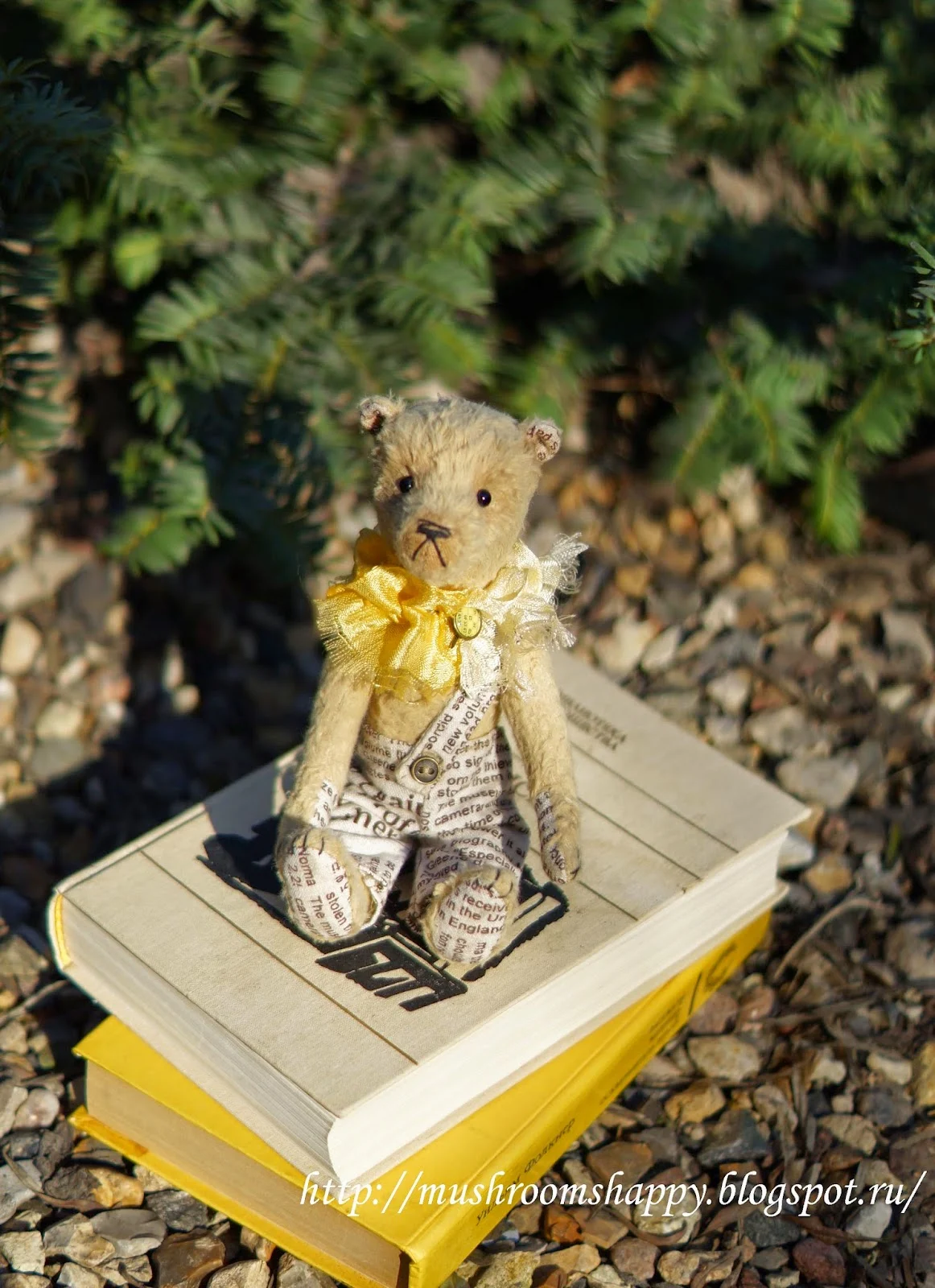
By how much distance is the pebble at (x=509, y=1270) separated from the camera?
5.31 ft

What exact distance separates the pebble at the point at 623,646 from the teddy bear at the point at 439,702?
2.26ft

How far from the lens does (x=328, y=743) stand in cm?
170

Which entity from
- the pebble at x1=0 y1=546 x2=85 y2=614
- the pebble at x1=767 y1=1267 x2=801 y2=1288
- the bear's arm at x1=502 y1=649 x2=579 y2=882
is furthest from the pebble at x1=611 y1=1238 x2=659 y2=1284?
the pebble at x1=0 y1=546 x2=85 y2=614

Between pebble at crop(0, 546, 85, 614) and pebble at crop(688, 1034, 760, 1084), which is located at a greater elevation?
pebble at crop(688, 1034, 760, 1084)

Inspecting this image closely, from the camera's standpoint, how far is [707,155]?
7.70 feet

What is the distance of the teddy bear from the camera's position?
61.8 inches

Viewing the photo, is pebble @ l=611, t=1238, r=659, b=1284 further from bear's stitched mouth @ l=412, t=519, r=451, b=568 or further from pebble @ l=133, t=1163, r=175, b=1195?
bear's stitched mouth @ l=412, t=519, r=451, b=568

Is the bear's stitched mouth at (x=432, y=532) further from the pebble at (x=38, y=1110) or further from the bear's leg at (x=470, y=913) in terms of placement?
the pebble at (x=38, y=1110)

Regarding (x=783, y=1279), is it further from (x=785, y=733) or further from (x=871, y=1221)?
(x=785, y=733)

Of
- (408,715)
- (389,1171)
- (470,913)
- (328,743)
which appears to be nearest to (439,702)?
(408,715)

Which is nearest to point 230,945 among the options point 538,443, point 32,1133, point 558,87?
point 32,1133

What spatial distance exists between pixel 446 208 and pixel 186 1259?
1495 mm

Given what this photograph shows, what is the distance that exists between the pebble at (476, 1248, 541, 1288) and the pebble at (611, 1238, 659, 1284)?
0.09ft

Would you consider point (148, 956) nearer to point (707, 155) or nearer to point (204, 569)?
point (204, 569)
